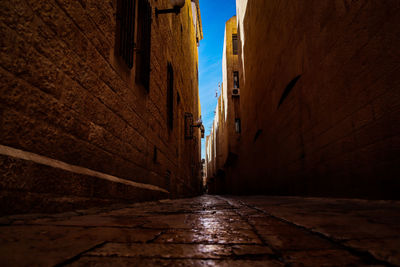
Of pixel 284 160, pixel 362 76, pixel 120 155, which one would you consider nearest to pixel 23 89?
pixel 120 155

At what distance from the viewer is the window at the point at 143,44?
4.25 metres

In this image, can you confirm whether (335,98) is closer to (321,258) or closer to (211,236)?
(211,236)

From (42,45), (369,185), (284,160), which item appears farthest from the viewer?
(284,160)

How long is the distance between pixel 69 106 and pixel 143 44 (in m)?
2.60

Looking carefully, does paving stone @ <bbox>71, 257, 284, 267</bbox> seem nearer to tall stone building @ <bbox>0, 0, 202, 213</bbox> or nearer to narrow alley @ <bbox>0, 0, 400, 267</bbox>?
narrow alley @ <bbox>0, 0, 400, 267</bbox>

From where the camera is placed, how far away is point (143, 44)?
175 inches

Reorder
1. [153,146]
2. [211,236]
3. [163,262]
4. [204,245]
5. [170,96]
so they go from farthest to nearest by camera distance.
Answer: [170,96] → [153,146] → [211,236] → [204,245] → [163,262]

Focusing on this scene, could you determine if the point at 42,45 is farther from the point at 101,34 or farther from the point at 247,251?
the point at 247,251

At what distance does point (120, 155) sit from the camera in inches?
128

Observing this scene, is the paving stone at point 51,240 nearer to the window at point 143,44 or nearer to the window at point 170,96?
the window at point 143,44

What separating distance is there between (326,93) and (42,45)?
143 inches

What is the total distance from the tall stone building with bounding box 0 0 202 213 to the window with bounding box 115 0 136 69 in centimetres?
1

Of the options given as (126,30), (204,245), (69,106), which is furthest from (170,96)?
(204,245)

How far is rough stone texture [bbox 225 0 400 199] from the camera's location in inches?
101
